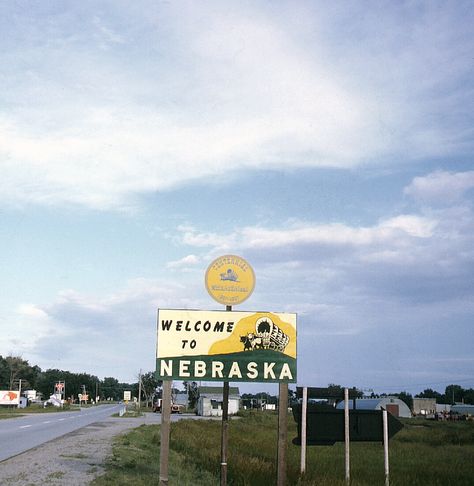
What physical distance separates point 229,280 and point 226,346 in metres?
1.06

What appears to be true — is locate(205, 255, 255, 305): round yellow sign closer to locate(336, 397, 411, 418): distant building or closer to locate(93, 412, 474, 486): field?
locate(93, 412, 474, 486): field

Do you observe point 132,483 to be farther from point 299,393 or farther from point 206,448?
point 206,448

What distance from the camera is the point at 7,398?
96.6 meters

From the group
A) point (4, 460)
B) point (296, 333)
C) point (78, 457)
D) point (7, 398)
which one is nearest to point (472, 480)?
point (296, 333)

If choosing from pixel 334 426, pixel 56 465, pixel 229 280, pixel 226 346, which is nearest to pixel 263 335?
pixel 226 346

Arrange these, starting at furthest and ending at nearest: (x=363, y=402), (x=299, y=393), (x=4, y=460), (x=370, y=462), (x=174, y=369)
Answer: (x=363, y=402), (x=370, y=462), (x=4, y=460), (x=299, y=393), (x=174, y=369)

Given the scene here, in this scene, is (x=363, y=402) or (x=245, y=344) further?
(x=363, y=402)

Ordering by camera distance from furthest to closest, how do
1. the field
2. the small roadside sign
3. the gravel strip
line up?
1. the small roadside sign
2. the gravel strip
3. the field

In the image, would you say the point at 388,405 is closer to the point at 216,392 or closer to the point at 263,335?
the point at 216,392

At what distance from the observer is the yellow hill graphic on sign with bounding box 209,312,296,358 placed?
36.2ft

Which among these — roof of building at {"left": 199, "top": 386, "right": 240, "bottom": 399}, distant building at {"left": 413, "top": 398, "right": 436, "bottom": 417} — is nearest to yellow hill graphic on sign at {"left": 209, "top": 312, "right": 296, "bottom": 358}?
roof of building at {"left": 199, "top": 386, "right": 240, "bottom": 399}

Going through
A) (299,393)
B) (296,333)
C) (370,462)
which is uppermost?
(296,333)

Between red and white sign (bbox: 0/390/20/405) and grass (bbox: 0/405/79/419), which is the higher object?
red and white sign (bbox: 0/390/20/405)

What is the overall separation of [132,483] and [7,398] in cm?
9096
